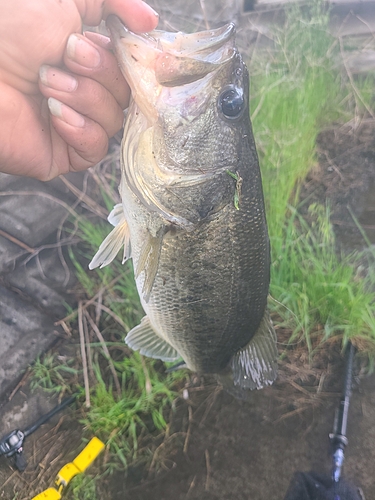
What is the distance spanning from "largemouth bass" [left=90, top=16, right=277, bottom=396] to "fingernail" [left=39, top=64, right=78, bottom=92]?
21cm

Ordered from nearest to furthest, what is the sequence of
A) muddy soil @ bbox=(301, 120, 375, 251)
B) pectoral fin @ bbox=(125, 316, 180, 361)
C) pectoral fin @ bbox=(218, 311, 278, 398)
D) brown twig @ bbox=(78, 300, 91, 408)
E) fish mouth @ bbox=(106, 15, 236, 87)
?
1. fish mouth @ bbox=(106, 15, 236, 87)
2. pectoral fin @ bbox=(218, 311, 278, 398)
3. pectoral fin @ bbox=(125, 316, 180, 361)
4. brown twig @ bbox=(78, 300, 91, 408)
5. muddy soil @ bbox=(301, 120, 375, 251)

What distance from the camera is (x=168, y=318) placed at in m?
1.45

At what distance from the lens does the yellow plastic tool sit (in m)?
1.87

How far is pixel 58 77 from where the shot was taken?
1.17 metres

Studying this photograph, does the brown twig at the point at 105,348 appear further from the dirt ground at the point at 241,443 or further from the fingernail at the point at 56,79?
the fingernail at the point at 56,79

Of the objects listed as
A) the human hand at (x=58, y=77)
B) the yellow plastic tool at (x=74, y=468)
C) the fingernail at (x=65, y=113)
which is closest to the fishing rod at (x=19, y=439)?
the yellow plastic tool at (x=74, y=468)

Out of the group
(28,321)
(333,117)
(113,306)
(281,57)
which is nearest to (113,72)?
(113,306)

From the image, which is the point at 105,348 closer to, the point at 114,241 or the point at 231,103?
the point at 114,241

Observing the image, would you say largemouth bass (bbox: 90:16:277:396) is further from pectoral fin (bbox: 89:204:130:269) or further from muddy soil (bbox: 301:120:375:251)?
muddy soil (bbox: 301:120:375:251)

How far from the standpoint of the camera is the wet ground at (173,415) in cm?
206

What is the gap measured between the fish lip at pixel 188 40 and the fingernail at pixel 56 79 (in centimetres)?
22

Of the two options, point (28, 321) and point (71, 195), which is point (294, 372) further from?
point (71, 195)

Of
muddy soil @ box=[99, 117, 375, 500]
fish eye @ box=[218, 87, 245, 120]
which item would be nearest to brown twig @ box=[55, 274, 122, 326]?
muddy soil @ box=[99, 117, 375, 500]

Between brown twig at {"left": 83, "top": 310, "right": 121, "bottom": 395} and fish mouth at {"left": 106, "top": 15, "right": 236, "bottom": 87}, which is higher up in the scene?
Answer: fish mouth at {"left": 106, "top": 15, "right": 236, "bottom": 87}
